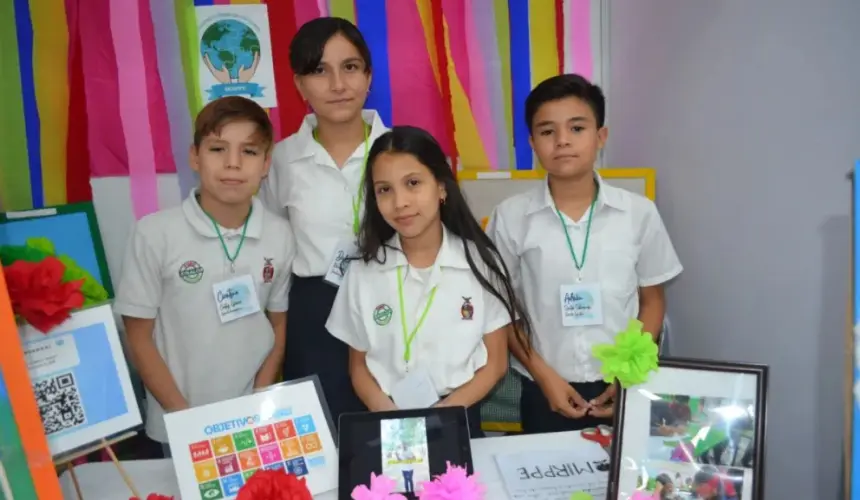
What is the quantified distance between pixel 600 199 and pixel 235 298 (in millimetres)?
1034

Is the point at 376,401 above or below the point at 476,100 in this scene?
below

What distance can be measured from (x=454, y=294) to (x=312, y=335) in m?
0.47

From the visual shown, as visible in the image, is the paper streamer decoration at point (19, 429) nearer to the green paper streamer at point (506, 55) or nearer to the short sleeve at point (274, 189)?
the short sleeve at point (274, 189)

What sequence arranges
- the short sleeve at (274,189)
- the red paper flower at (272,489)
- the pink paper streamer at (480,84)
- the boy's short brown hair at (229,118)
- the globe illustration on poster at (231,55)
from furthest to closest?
the pink paper streamer at (480,84)
the globe illustration on poster at (231,55)
the short sleeve at (274,189)
the boy's short brown hair at (229,118)
the red paper flower at (272,489)

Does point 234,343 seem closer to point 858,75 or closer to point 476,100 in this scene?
point 476,100

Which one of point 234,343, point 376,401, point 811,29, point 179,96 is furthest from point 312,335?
point 811,29

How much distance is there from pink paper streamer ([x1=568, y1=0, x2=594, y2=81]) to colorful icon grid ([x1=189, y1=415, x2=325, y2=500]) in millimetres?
1753

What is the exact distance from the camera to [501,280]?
5.58ft

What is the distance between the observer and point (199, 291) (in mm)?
1785

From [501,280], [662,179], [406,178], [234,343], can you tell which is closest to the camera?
[406,178]

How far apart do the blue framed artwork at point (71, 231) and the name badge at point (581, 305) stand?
1524 millimetres

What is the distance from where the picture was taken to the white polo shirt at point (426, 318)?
1619 millimetres

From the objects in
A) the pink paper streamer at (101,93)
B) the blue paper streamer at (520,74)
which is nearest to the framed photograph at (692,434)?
the blue paper streamer at (520,74)

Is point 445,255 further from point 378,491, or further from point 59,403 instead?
point 59,403
